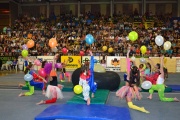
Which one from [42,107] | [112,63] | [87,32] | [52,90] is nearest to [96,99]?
[52,90]

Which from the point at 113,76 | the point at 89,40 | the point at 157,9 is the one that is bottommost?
Result: the point at 113,76

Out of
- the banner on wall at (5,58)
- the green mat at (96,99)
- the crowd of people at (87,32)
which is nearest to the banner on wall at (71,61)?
the crowd of people at (87,32)

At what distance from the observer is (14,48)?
75.9ft

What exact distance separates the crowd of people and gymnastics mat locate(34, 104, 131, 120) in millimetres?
13352

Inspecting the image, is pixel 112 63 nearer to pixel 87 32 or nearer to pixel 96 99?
pixel 87 32

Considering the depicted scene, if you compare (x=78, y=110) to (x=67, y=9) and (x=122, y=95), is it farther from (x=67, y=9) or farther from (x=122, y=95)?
(x=67, y=9)

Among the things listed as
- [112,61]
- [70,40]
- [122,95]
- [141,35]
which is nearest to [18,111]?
[122,95]

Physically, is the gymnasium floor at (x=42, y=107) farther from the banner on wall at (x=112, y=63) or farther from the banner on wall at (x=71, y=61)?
the banner on wall at (x=71, y=61)

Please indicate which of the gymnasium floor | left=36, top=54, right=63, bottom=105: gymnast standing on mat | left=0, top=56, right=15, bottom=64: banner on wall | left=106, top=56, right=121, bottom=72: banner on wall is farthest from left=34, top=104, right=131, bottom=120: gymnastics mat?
left=0, top=56, right=15, bottom=64: banner on wall

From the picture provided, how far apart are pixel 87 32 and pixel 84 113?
19873 millimetres

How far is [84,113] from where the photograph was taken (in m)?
5.90

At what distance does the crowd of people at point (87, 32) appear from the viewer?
71.4 feet

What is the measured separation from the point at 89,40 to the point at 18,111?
3180 millimetres

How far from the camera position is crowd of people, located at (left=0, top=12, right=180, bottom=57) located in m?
21.8
